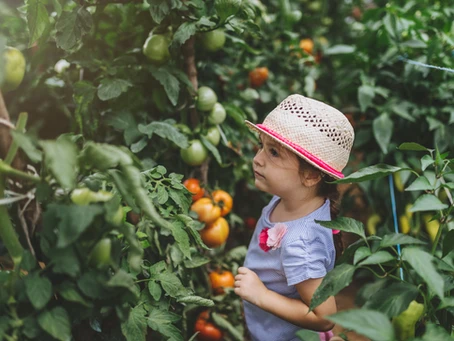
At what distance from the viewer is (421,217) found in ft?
6.04

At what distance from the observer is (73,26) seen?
1.14 metres

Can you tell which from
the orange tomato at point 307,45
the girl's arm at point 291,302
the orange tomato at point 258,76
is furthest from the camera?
the orange tomato at point 307,45

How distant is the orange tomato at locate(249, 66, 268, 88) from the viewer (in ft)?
6.48

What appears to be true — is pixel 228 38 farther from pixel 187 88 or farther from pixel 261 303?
pixel 261 303

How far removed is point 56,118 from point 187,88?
0.79m

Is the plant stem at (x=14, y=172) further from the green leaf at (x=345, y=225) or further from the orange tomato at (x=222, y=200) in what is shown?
the orange tomato at (x=222, y=200)

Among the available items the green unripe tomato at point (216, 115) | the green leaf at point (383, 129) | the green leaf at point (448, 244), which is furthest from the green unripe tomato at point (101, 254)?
the green leaf at point (383, 129)

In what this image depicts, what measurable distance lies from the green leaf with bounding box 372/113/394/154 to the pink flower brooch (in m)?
0.78

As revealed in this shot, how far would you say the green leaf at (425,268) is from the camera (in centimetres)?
64

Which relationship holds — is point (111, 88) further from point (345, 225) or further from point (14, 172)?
point (345, 225)

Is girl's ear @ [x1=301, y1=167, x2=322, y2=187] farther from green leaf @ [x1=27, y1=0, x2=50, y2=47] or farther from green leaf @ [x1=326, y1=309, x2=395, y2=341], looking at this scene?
green leaf @ [x1=27, y1=0, x2=50, y2=47]

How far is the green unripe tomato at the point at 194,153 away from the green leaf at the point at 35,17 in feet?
1.78

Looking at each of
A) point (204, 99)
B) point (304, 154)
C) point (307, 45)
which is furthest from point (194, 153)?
point (307, 45)

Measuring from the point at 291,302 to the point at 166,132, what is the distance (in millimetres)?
598
